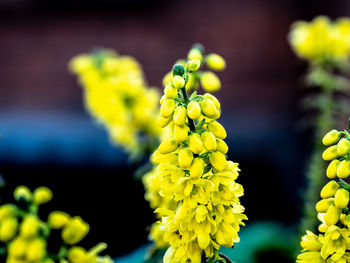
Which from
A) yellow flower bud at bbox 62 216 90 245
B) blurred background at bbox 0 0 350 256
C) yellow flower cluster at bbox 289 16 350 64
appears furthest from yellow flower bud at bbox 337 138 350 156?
blurred background at bbox 0 0 350 256

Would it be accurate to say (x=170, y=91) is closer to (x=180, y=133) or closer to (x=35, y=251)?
(x=180, y=133)

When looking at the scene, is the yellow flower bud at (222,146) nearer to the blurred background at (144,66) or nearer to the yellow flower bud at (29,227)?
the yellow flower bud at (29,227)

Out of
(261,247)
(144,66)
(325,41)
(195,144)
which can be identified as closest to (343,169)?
(195,144)

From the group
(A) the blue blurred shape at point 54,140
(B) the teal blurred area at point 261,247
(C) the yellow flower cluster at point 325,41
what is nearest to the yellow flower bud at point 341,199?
(B) the teal blurred area at point 261,247

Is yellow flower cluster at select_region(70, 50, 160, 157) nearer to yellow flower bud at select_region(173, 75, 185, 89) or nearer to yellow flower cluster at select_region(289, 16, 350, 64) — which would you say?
yellow flower cluster at select_region(289, 16, 350, 64)

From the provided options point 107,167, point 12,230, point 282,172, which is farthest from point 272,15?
point 12,230

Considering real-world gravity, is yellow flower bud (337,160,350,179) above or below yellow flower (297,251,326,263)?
above

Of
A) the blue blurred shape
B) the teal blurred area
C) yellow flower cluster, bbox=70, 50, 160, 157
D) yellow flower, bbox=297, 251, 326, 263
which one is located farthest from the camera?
the blue blurred shape
